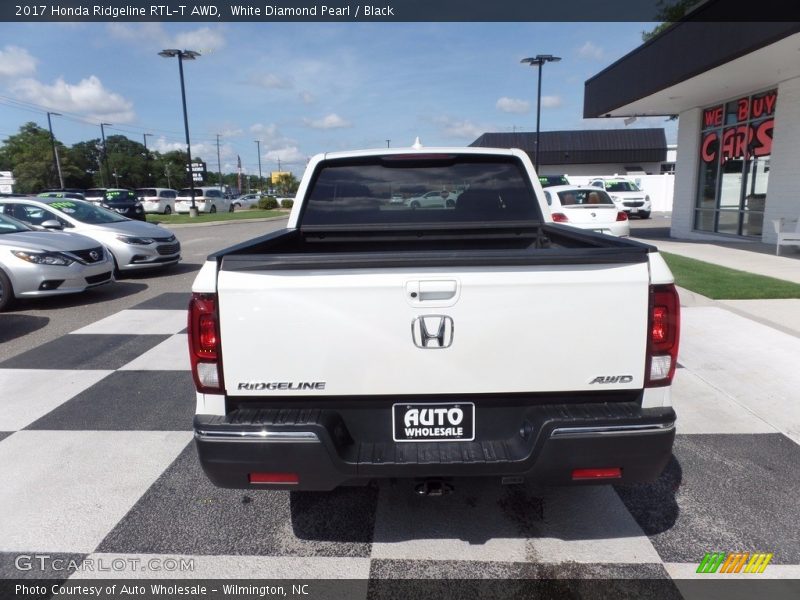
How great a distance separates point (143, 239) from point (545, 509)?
9889 mm

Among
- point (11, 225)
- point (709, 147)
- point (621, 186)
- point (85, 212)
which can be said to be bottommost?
point (11, 225)

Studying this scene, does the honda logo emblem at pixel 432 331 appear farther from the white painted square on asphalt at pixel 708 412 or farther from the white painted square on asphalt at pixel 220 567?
the white painted square on asphalt at pixel 708 412

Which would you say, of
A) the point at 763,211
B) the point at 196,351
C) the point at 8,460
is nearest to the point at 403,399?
the point at 196,351

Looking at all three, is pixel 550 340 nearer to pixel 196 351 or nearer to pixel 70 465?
pixel 196 351

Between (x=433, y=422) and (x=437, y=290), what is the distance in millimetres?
584

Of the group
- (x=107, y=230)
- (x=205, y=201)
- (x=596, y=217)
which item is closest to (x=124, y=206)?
(x=107, y=230)

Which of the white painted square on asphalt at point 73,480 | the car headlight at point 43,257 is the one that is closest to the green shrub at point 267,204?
the car headlight at point 43,257

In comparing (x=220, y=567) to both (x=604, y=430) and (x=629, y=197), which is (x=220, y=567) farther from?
(x=629, y=197)

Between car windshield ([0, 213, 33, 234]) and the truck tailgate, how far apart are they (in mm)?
8438

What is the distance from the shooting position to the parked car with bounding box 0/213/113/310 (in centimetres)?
796

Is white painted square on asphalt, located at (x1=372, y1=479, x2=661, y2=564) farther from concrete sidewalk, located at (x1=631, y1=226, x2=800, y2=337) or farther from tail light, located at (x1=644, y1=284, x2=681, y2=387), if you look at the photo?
concrete sidewalk, located at (x1=631, y1=226, x2=800, y2=337)

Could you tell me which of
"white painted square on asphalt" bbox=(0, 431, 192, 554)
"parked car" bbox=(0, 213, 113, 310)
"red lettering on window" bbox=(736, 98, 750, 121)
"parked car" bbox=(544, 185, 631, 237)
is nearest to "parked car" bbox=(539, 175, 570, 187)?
"red lettering on window" bbox=(736, 98, 750, 121)

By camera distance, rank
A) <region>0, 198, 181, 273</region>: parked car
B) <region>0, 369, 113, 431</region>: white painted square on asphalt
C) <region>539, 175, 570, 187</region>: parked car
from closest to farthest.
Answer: <region>0, 369, 113, 431</region>: white painted square on asphalt → <region>0, 198, 181, 273</region>: parked car → <region>539, 175, 570, 187</region>: parked car

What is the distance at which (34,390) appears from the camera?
16.6 feet
